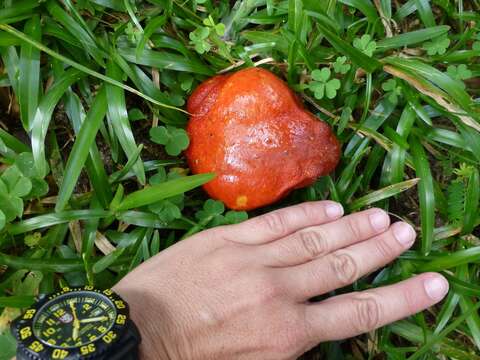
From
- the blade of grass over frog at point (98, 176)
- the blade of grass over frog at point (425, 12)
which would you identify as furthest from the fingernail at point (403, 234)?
the blade of grass over frog at point (98, 176)

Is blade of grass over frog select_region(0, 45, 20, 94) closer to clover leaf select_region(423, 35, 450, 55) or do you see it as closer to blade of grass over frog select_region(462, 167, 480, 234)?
clover leaf select_region(423, 35, 450, 55)

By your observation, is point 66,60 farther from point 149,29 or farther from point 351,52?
point 351,52

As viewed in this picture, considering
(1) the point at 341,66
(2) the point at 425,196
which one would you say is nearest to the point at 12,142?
(1) the point at 341,66

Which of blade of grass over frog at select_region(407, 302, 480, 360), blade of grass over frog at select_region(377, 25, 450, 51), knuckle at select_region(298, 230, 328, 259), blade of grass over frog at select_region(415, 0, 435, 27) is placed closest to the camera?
blade of grass over frog at select_region(407, 302, 480, 360)

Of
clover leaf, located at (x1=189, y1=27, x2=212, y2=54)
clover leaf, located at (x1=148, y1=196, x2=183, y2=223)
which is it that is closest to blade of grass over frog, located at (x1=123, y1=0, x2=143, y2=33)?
clover leaf, located at (x1=189, y1=27, x2=212, y2=54)

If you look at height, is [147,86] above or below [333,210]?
above

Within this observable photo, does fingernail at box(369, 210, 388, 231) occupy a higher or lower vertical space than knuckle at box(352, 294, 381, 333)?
higher
